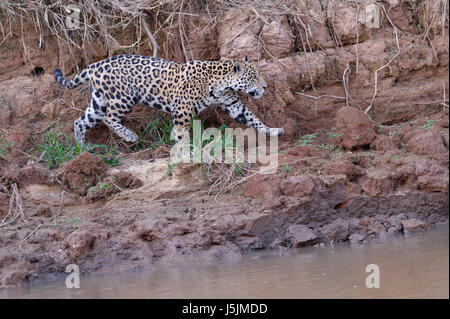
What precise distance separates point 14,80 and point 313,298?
5.88 m

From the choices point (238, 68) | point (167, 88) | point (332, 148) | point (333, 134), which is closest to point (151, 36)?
point (167, 88)

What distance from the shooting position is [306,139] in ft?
28.7

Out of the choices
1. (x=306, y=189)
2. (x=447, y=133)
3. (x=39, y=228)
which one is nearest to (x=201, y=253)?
(x=306, y=189)

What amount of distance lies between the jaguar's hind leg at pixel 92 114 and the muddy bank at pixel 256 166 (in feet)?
0.65

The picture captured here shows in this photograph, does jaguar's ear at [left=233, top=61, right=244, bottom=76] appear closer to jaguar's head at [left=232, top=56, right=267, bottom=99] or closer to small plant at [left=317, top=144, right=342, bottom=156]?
jaguar's head at [left=232, top=56, right=267, bottom=99]

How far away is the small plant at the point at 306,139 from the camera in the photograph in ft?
27.8

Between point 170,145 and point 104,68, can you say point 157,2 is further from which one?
point 170,145

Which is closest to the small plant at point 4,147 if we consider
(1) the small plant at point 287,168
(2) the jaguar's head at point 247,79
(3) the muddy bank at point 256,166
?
(3) the muddy bank at point 256,166

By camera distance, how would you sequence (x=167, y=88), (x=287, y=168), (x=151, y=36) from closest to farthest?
(x=287, y=168) < (x=167, y=88) < (x=151, y=36)

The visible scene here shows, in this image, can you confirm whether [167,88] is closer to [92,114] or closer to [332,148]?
[92,114]

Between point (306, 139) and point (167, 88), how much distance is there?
1909mm

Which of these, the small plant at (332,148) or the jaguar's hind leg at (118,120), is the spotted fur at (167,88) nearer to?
the jaguar's hind leg at (118,120)

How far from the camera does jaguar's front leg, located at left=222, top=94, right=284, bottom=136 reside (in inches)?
344

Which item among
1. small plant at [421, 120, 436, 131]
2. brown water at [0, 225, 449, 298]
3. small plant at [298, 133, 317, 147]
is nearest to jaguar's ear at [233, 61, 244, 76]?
small plant at [298, 133, 317, 147]
